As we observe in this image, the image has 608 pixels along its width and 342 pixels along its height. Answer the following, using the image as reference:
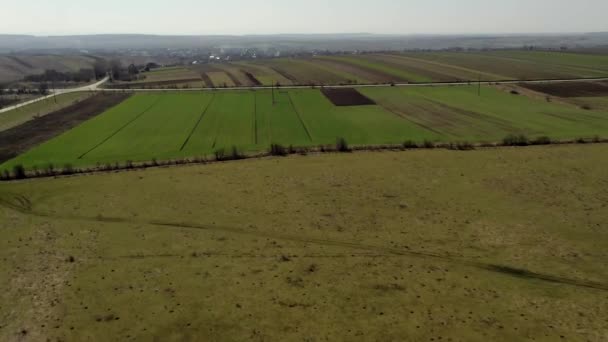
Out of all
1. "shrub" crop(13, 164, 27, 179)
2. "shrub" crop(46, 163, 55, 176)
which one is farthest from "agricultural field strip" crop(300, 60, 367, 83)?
"shrub" crop(13, 164, 27, 179)

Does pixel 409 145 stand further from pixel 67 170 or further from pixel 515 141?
pixel 67 170

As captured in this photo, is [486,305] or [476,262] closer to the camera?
[486,305]

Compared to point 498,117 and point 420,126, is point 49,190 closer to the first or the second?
point 420,126

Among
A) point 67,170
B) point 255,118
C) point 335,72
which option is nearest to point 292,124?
point 255,118

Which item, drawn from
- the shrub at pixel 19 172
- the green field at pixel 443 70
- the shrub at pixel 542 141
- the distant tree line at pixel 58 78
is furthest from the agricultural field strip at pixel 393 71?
the shrub at pixel 19 172

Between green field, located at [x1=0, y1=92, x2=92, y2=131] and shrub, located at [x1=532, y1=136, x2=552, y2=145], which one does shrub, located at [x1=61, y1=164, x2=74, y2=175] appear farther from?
shrub, located at [x1=532, y1=136, x2=552, y2=145]

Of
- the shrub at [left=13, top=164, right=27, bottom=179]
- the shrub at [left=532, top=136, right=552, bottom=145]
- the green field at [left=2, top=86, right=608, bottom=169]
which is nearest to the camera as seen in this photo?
the shrub at [left=13, top=164, right=27, bottom=179]

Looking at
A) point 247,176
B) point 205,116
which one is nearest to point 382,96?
point 205,116
